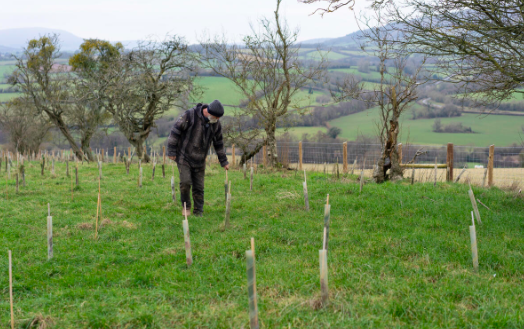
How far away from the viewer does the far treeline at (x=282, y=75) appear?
7.34 metres

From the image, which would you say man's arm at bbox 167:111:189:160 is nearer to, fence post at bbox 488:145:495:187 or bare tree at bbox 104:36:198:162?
fence post at bbox 488:145:495:187

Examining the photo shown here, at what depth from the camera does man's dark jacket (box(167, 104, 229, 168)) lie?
7.37 meters

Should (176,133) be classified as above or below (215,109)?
below

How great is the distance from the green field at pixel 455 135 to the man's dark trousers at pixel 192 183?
953 inches

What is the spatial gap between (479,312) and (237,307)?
2.10 m

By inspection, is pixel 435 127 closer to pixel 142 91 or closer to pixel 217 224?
pixel 142 91

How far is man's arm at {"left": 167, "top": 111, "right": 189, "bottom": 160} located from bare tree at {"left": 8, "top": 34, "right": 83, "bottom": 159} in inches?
825

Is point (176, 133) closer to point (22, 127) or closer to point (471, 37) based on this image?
point (471, 37)

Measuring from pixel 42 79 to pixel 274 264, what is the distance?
89.9 ft

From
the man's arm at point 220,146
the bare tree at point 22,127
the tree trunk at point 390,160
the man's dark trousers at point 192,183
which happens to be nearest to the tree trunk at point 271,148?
the tree trunk at point 390,160

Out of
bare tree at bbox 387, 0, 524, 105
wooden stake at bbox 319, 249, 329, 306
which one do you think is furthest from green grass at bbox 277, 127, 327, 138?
wooden stake at bbox 319, 249, 329, 306

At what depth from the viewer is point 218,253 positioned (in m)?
5.31

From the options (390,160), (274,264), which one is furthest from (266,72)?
(274,264)

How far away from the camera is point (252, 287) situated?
10.2 ft
